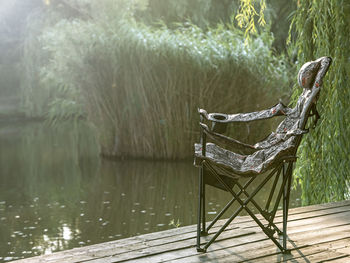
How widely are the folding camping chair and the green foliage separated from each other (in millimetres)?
1100

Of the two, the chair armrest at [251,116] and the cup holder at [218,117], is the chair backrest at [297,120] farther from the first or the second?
the cup holder at [218,117]

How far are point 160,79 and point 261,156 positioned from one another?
555 cm

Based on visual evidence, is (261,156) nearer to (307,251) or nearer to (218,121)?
(218,121)

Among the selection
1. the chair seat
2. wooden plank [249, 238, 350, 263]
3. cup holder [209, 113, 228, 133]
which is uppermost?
cup holder [209, 113, 228, 133]

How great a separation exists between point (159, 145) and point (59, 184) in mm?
2077

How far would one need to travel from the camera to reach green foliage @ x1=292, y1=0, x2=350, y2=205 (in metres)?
3.59

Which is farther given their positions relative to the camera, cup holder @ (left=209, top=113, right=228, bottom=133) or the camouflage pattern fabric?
cup holder @ (left=209, top=113, right=228, bottom=133)

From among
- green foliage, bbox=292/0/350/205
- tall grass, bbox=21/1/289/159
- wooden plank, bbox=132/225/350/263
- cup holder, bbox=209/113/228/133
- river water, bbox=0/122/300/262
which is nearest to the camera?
wooden plank, bbox=132/225/350/263

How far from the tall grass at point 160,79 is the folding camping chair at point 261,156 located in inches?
211

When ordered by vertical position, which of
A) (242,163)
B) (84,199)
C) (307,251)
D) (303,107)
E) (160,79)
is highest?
(303,107)

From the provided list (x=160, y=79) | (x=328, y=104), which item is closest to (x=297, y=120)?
(x=328, y=104)

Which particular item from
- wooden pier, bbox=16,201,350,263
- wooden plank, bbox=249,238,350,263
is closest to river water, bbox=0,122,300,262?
wooden pier, bbox=16,201,350,263

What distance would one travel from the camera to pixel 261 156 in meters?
2.62

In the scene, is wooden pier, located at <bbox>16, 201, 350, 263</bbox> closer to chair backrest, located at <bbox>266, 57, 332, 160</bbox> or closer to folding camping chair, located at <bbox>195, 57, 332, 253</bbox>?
folding camping chair, located at <bbox>195, 57, 332, 253</bbox>
